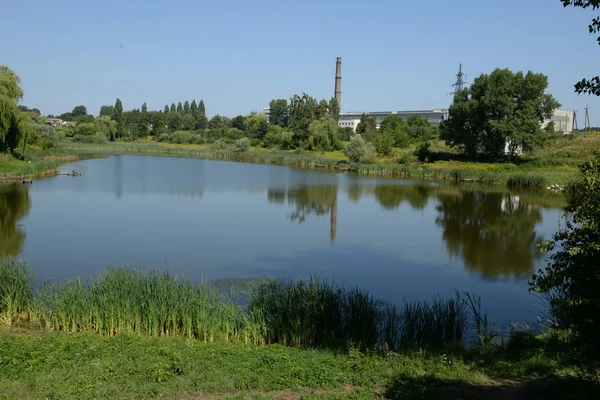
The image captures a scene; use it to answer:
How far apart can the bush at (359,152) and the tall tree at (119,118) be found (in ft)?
201

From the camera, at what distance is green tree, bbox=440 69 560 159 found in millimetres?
47094

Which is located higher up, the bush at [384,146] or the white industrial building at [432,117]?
the white industrial building at [432,117]

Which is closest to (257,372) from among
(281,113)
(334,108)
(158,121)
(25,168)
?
(25,168)

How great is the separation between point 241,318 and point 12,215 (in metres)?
17.6

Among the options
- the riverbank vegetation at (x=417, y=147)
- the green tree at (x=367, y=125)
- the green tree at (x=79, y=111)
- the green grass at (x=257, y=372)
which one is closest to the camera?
the green grass at (x=257, y=372)

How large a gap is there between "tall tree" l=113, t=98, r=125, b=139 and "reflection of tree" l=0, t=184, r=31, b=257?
7431 cm

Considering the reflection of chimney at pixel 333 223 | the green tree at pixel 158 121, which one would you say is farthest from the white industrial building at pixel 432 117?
the reflection of chimney at pixel 333 223

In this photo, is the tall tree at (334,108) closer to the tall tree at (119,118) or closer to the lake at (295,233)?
the tall tree at (119,118)

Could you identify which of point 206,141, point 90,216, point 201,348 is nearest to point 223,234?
point 90,216

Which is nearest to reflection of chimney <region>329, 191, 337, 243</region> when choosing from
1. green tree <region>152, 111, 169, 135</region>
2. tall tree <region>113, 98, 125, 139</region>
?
tall tree <region>113, 98, 125, 139</region>

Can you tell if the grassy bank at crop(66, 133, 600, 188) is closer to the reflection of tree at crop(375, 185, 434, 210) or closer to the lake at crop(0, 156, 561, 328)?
the lake at crop(0, 156, 561, 328)

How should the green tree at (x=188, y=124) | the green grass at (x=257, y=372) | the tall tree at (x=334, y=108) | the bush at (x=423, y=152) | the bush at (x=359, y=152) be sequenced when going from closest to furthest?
the green grass at (x=257, y=372), the bush at (x=423, y=152), the bush at (x=359, y=152), the tall tree at (x=334, y=108), the green tree at (x=188, y=124)

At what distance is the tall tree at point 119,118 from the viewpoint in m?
104

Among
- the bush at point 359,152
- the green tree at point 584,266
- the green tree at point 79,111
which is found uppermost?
the green tree at point 79,111
